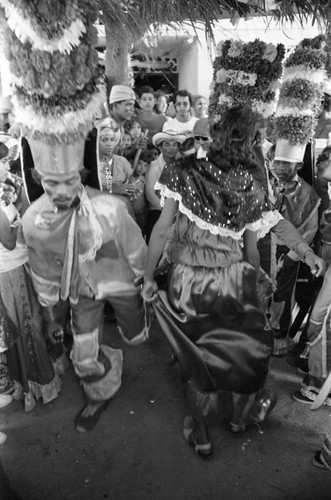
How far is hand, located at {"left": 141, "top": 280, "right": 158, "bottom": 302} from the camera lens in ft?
7.86

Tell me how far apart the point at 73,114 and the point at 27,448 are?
6.22 feet

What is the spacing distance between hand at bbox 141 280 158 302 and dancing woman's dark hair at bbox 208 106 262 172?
75 centimetres

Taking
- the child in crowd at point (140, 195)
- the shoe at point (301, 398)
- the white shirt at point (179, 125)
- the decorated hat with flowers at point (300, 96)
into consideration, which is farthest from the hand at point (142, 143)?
the shoe at point (301, 398)

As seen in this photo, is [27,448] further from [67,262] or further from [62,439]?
[67,262]

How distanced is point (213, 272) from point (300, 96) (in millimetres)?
1680

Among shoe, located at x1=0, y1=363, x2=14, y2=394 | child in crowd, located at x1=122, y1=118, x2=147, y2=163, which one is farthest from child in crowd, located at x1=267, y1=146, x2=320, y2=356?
shoe, located at x1=0, y1=363, x2=14, y2=394

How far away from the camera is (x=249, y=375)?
2.33m

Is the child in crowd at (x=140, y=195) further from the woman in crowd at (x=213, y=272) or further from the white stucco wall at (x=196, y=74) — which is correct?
the white stucco wall at (x=196, y=74)

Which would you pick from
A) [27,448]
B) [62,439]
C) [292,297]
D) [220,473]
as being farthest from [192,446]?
[292,297]

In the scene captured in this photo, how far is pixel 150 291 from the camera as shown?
2.40 meters

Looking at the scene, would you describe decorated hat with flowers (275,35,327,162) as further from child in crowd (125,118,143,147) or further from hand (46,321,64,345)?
hand (46,321,64,345)

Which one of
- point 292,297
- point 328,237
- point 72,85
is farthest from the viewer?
point 292,297

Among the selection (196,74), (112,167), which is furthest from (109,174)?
(196,74)

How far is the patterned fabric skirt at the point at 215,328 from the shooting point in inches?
90.2
